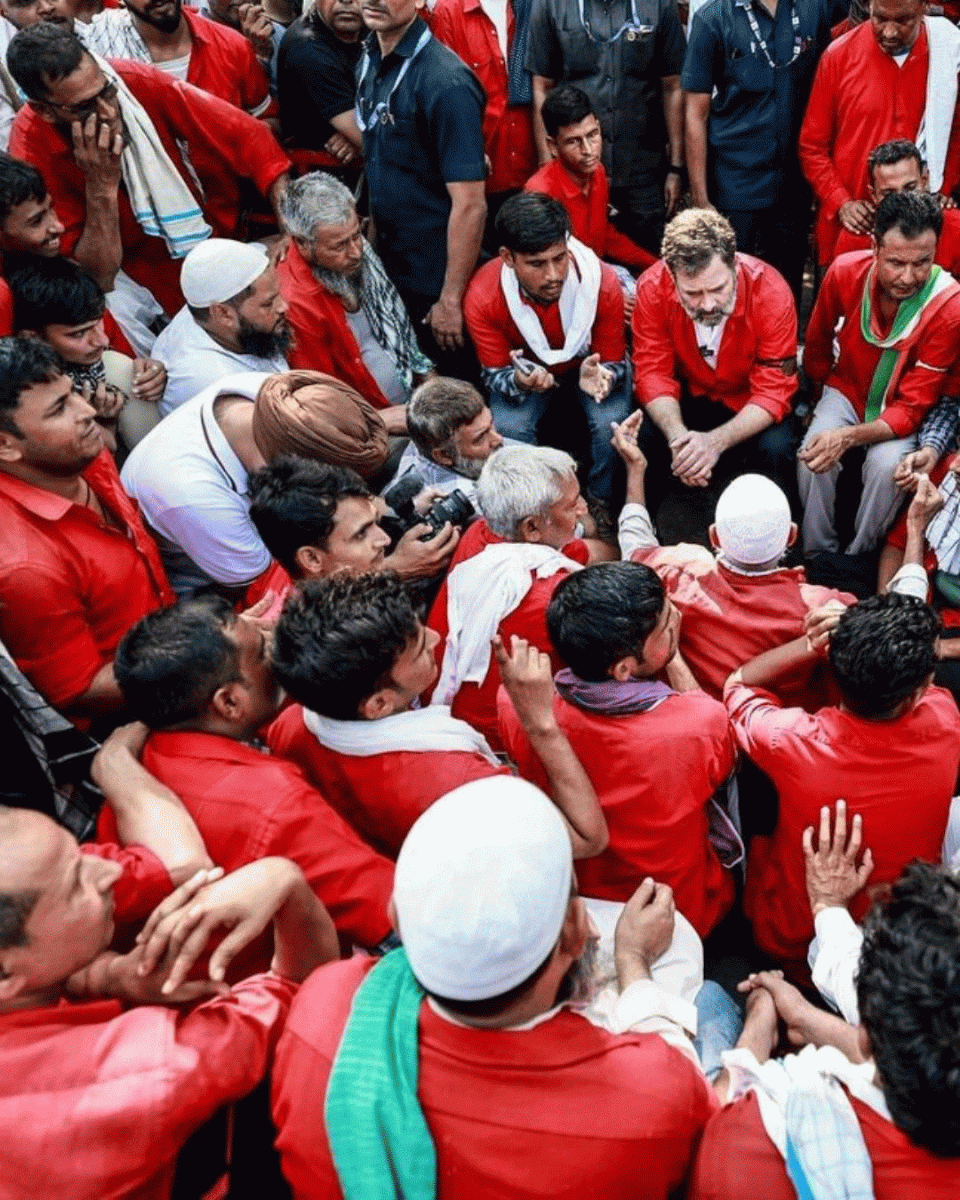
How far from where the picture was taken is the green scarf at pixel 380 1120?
139 cm

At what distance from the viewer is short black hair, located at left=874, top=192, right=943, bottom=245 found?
3.60m

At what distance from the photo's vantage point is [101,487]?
2.83 metres

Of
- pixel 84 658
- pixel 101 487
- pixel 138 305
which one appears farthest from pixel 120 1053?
pixel 138 305

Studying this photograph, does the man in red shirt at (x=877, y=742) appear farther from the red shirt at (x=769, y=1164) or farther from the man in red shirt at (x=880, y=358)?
the man in red shirt at (x=880, y=358)

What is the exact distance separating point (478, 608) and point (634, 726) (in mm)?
671

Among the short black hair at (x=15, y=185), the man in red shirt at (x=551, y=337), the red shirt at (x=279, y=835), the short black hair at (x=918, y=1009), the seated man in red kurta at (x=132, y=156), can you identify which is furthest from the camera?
the man in red shirt at (x=551, y=337)

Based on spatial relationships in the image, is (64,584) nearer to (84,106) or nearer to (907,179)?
(84,106)

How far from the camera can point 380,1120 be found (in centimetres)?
139

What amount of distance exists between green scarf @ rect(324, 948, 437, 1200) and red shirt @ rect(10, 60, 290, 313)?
334cm

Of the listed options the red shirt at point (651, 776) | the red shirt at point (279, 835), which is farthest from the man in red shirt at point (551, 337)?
the red shirt at point (279, 835)

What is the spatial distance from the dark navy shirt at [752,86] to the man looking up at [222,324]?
2.41 meters

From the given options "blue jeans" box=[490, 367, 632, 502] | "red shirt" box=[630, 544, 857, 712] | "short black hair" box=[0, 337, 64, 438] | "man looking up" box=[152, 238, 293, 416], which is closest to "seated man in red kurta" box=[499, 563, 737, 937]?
"red shirt" box=[630, 544, 857, 712]

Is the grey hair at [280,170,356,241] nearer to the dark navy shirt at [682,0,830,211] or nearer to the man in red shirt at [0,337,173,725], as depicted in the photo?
the man in red shirt at [0,337,173,725]

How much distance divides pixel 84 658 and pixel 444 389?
1.38 metres
